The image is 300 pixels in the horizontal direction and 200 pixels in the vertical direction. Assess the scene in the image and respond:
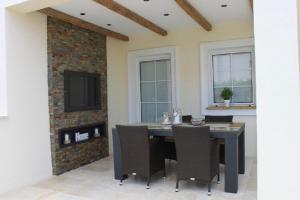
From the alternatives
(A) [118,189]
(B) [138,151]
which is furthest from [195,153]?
(A) [118,189]

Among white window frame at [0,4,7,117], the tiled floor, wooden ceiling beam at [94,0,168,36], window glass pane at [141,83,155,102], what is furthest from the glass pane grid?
white window frame at [0,4,7,117]

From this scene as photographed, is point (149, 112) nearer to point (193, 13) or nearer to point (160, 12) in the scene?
point (160, 12)

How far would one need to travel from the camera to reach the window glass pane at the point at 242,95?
16.9 ft

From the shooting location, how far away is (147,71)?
Result: 6.04 meters

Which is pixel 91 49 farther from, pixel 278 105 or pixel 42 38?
pixel 278 105

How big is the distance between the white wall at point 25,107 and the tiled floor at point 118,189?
26 cm

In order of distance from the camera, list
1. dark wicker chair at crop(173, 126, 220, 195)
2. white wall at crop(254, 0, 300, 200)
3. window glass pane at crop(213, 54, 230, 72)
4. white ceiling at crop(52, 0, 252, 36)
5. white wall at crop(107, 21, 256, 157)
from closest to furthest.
Answer: white wall at crop(254, 0, 300, 200), dark wicker chair at crop(173, 126, 220, 195), white ceiling at crop(52, 0, 252, 36), white wall at crop(107, 21, 256, 157), window glass pane at crop(213, 54, 230, 72)

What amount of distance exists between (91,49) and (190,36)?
2010 mm

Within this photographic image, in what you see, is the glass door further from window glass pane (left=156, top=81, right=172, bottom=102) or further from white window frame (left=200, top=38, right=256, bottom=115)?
white window frame (left=200, top=38, right=256, bottom=115)

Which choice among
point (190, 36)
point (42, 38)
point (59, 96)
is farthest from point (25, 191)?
point (190, 36)

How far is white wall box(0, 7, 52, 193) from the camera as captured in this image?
12.2 ft

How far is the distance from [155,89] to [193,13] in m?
2.17

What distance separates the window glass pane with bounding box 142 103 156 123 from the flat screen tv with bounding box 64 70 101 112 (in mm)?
1107

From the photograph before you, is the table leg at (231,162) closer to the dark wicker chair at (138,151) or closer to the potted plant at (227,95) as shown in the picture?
the dark wicker chair at (138,151)
